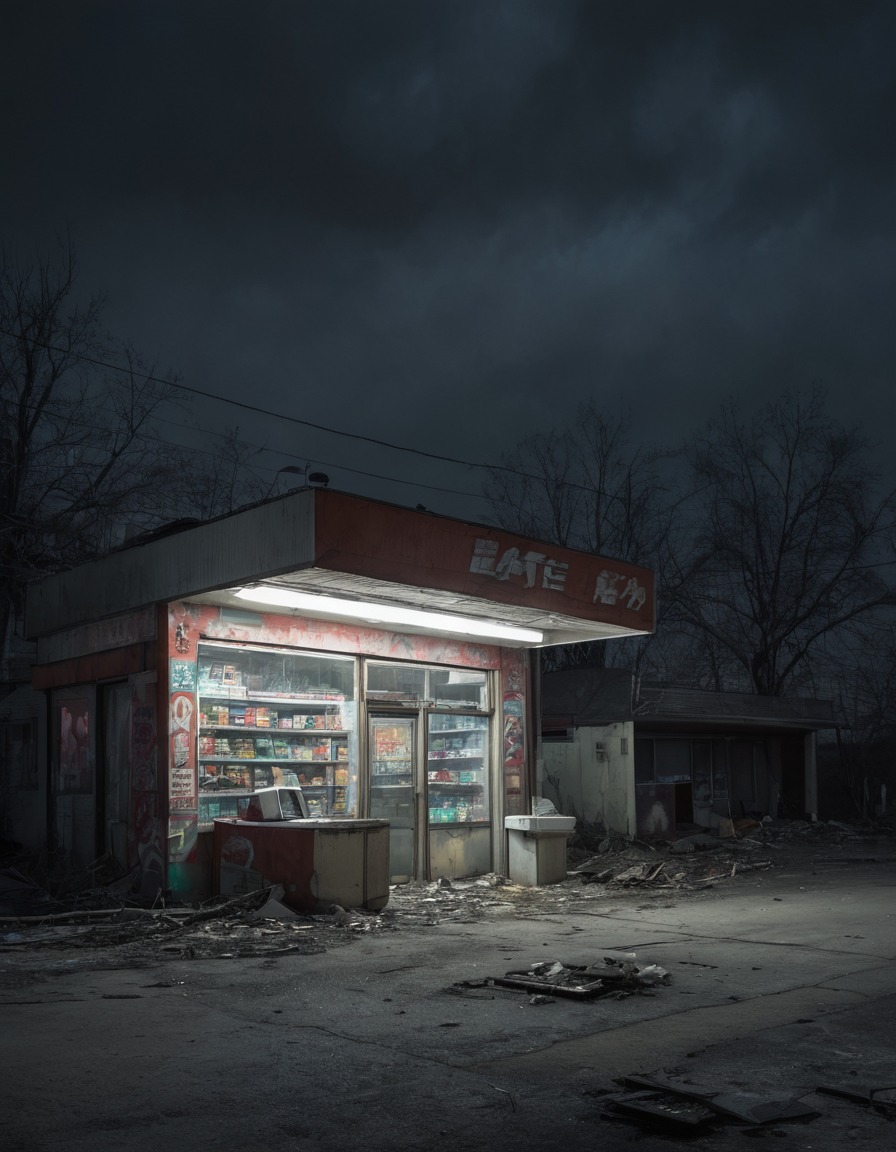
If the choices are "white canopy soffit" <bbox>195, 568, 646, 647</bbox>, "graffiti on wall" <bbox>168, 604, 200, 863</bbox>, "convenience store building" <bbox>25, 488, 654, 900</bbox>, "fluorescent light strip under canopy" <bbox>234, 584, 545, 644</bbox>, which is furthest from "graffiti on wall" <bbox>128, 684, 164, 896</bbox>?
"fluorescent light strip under canopy" <bbox>234, 584, 545, 644</bbox>

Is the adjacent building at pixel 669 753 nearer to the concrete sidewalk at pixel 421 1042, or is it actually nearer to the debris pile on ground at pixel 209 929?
the debris pile on ground at pixel 209 929

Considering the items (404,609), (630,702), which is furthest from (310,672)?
(630,702)

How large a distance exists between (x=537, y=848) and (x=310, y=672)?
4479 mm

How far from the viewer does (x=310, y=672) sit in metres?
14.8

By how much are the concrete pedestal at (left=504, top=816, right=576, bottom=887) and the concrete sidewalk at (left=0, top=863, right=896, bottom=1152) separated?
5.12m

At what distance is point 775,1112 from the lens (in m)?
5.01

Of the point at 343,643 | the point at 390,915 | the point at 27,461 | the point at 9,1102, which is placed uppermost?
the point at 27,461

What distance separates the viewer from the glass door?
50.2 feet

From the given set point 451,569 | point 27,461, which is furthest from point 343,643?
point 27,461

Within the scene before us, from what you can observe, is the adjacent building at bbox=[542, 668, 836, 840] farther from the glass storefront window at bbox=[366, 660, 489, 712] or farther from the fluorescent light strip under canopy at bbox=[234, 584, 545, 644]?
the fluorescent light strip under canopy at bbox=[234, 584, 545, 644]

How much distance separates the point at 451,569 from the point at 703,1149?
8.90 meters

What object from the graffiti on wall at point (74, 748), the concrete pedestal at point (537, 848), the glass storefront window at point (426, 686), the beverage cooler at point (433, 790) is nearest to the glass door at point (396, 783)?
the beverage cooler at point (433, 790)

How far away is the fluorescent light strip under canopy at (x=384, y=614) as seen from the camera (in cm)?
1296

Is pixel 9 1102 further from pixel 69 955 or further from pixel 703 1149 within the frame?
pixel 69 955
